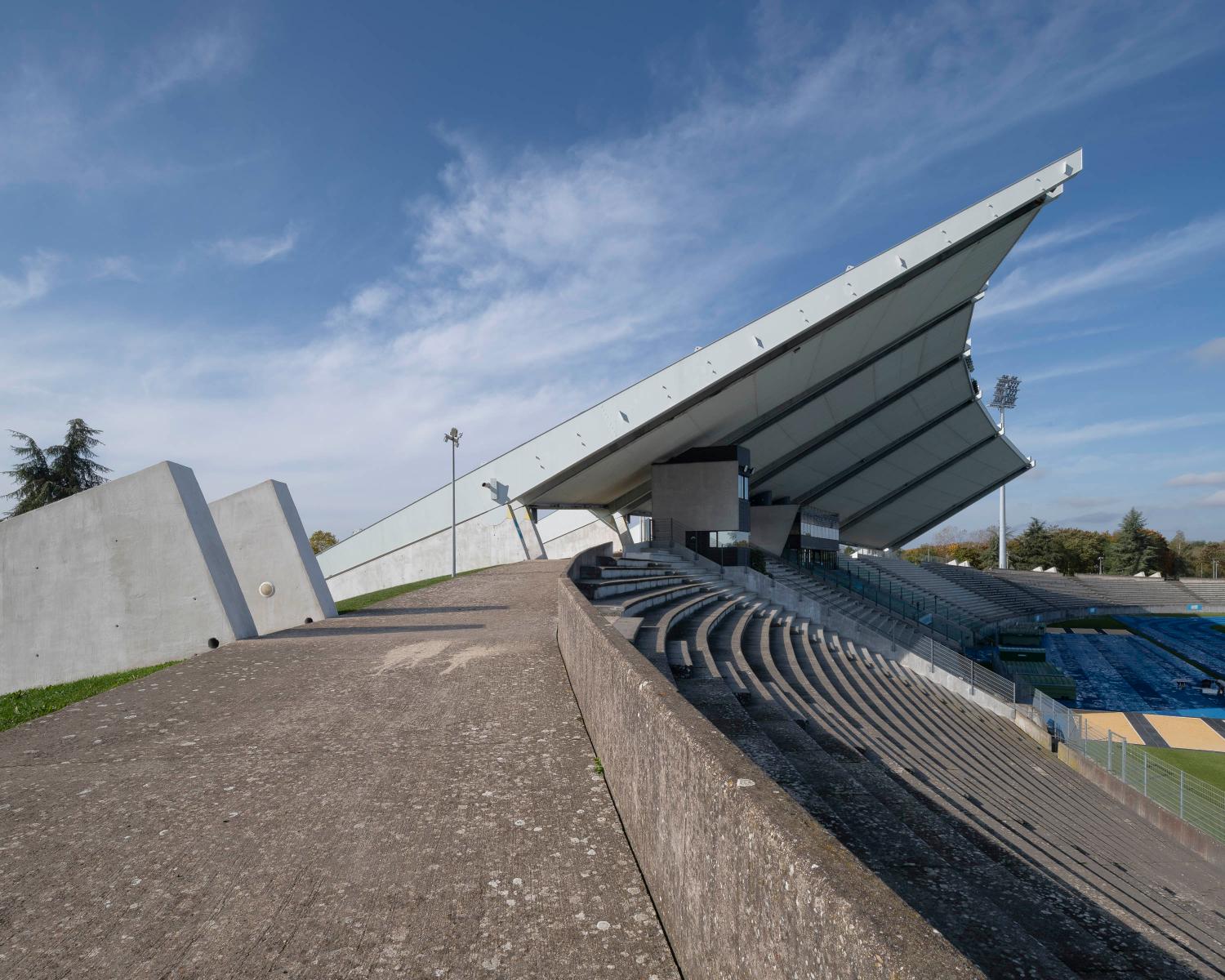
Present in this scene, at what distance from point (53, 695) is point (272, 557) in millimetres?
4308

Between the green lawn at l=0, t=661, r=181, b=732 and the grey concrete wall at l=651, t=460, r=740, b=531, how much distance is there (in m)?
19.9

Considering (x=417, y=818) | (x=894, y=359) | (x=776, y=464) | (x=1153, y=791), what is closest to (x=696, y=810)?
(x=417, y=818)

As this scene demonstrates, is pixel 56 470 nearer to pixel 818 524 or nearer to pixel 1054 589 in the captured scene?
pixel 818 524

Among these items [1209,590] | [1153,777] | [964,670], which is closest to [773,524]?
[964,670]

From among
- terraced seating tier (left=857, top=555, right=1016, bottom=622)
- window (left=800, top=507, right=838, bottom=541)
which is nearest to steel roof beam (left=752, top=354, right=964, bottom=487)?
window (left=800, top=507, right=838, bottom=541)

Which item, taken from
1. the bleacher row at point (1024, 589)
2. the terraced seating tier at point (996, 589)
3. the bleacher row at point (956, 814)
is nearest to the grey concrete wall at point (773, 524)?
the bleacher row at point (1024, 589)

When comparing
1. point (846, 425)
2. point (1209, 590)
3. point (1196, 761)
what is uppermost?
point (846, 425)

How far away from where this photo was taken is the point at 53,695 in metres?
7.28

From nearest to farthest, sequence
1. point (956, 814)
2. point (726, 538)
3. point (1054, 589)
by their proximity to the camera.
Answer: point (956, 814) → point (726, 538) → point (1054, 589)

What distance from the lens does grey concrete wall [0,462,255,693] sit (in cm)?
889

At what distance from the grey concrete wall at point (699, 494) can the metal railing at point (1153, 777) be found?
42.8 ft

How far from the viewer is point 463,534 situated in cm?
2248

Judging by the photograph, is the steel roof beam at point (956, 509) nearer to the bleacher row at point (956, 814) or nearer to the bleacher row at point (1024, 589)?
the bleacher row at point (1024, 589)

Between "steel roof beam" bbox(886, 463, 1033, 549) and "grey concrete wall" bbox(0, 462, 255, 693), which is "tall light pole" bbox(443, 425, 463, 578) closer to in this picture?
"grey concrete wall" bbox(0, 462, 255, 693)
